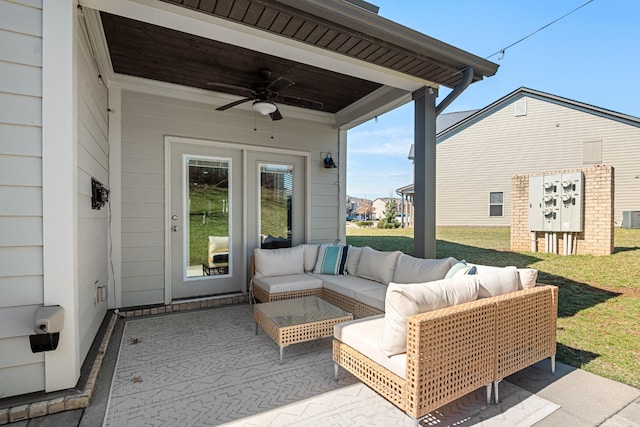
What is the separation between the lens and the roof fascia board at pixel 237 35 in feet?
7.67

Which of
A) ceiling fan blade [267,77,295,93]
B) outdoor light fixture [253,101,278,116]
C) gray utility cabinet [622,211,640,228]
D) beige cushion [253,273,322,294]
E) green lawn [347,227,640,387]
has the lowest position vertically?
green lawn [347,227,640,387]

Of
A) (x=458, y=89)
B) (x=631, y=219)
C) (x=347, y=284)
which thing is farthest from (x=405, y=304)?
(x=631, y=219)

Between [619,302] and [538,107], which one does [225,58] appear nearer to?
[619,302]

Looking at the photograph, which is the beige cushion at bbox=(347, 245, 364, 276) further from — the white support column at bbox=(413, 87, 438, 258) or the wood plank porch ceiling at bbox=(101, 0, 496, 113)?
the wood plank porch ceiling at bbox=(101, 0, 496, 113)

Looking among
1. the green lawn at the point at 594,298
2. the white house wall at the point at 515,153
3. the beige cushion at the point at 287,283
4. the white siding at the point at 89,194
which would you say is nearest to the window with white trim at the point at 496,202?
the white house wall at the point at 515,153

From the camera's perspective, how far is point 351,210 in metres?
34.0

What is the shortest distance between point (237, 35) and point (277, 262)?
2.75 m

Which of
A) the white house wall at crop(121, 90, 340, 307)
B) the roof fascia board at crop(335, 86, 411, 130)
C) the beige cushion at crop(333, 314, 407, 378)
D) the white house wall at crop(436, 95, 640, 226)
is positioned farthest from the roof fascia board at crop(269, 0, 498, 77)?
the white house wall at crop(436, 95, 640, 226)

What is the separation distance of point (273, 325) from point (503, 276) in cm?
192

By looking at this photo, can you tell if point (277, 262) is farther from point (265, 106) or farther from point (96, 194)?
point (96, 194)

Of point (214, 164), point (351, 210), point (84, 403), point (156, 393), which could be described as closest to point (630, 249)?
point (214, 164)

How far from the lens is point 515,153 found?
11.5m

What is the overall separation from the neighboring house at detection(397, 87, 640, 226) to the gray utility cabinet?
0.12 metres

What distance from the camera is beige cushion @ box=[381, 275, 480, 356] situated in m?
1.88
